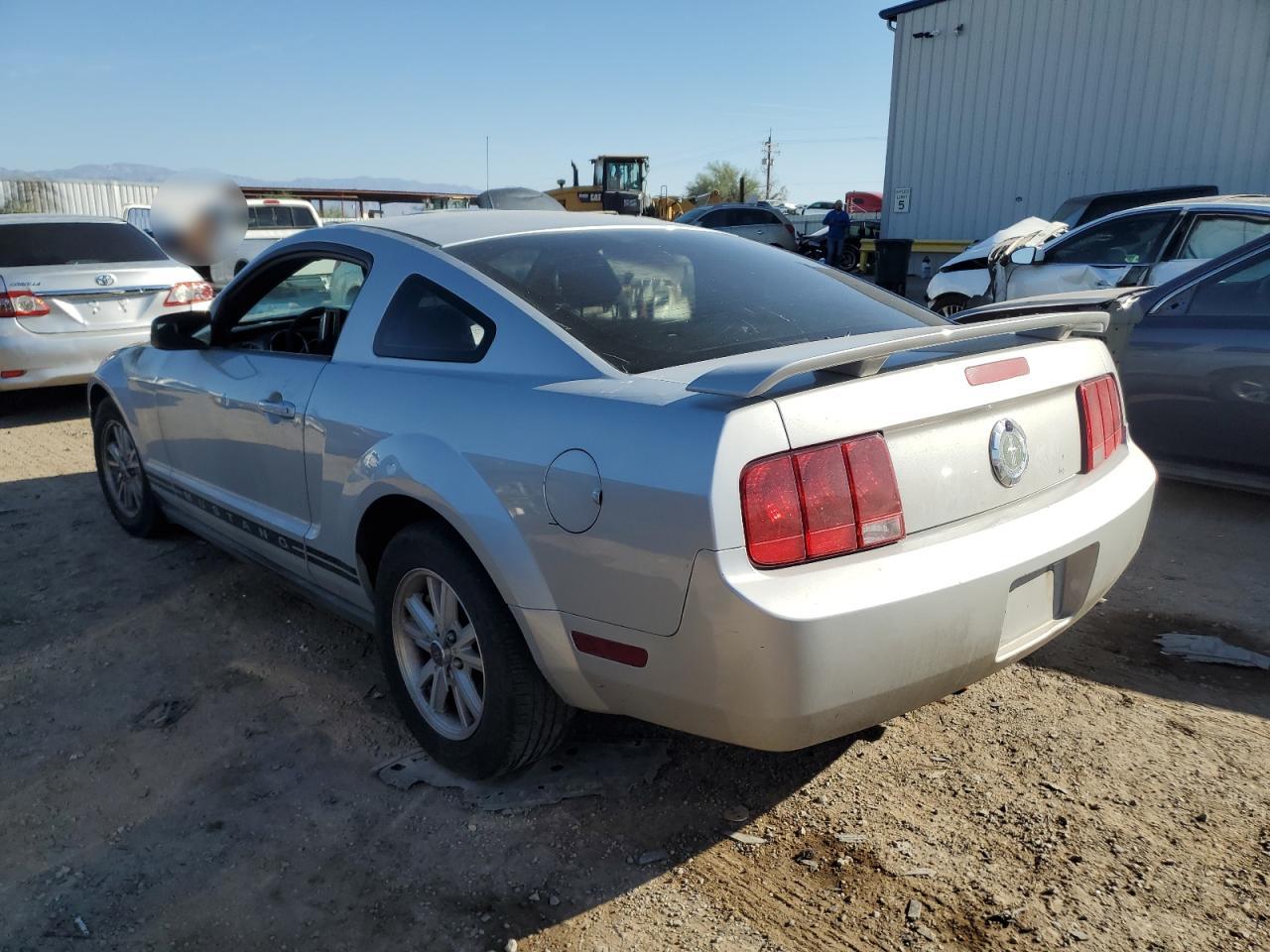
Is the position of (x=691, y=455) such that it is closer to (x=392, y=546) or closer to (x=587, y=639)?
(x=587, y=639)

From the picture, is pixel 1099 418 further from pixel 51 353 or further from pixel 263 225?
pixel 263 225

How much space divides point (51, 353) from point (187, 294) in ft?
3.78

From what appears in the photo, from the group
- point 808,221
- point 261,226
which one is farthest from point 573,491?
point 808,221

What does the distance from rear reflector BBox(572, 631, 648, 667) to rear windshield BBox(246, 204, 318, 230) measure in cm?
1564

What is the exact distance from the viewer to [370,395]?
9.55ft

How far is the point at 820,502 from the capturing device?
206cm

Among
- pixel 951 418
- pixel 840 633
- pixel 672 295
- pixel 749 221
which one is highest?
pixel 749 221

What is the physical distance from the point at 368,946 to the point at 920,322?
7.61 feet

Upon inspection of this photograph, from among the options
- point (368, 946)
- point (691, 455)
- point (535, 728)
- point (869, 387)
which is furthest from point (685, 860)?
point (869, 387)

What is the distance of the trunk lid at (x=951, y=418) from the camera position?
6.88ft

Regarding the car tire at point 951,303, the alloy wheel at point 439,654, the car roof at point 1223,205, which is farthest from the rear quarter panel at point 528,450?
the car tire at point 951,303

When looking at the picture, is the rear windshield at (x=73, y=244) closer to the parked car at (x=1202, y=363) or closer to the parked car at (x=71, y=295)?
the parked car at (x=71, y=295)

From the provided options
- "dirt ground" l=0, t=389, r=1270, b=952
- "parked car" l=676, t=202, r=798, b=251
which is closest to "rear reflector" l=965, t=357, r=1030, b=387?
"dirt ground" l=0, t=389, r=1270, b=952

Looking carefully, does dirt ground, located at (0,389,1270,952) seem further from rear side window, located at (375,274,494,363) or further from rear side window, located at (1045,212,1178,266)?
rear side window, located at (1045,212,1178,266)
